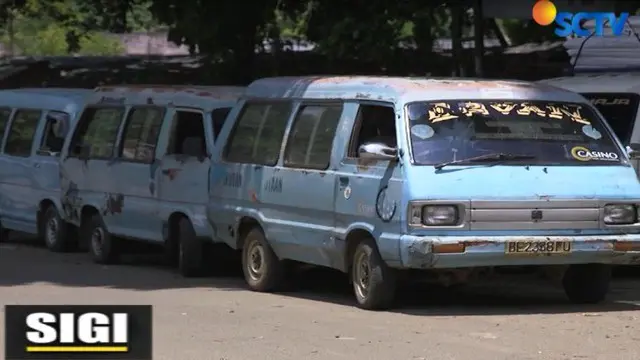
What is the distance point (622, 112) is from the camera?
13125 millimetres

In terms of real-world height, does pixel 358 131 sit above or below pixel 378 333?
above

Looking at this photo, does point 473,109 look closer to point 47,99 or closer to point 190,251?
point 190,251

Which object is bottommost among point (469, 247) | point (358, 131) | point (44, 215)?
point (44, 215)

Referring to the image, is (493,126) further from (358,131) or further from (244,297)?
(244,297)

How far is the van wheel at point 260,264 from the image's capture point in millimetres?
12461

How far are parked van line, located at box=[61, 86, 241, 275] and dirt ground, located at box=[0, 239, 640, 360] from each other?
64 cm

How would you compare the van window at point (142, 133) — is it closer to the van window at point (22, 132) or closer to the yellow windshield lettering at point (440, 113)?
the van window at point (22, 132)

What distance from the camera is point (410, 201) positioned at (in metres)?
10.5

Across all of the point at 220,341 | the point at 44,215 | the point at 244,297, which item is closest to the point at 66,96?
the point at 44,215

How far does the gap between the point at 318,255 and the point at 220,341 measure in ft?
Result: 7.82

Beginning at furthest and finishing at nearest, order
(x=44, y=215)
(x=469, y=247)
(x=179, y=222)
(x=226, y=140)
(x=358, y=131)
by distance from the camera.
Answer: (x=44, y=215) → (x=179, y=222) → (x=226, y=140) → (x=358, y=131) → (x=469, y=247)

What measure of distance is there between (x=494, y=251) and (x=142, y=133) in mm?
5603

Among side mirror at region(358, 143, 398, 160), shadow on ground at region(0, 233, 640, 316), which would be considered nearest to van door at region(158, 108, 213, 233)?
shadow on ground at region(0, 233, 640, 316)

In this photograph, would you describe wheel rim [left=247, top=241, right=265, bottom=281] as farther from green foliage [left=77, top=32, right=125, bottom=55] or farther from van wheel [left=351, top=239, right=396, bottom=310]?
green foliage [left=77, top=32, right=125, bottom=55]
